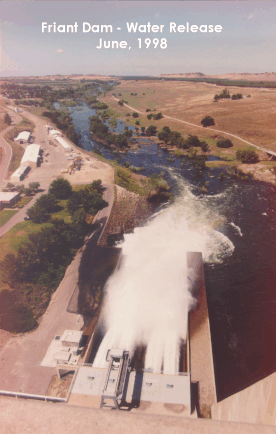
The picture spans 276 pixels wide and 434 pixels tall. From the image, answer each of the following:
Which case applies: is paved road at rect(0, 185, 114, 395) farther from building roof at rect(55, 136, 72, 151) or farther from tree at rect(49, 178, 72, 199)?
building roof at rect(55, 136, 72, 151)

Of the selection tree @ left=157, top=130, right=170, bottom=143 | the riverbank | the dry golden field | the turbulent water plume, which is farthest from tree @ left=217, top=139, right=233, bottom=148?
the riverbank

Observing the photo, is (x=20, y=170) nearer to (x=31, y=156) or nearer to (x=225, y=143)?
(x=31, y=156)

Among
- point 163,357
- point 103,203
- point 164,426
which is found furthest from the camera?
point 103,203

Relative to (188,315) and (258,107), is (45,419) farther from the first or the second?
(258,107)

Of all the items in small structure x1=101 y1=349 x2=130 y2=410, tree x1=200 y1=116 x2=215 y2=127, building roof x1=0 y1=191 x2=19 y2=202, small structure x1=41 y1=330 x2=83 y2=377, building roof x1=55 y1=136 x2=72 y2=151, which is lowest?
small structure x1=41 y1=330 x2=83 y2=377

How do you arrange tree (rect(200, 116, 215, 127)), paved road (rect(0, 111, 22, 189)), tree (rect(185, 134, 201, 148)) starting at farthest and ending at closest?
1. tree (rect(200, 116, 215, 127))
2. tree (rect(185, 134, 201, 148))
3. paved road (rect(0, 111, 22, 189))

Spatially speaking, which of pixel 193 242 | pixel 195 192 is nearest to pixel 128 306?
pixel 193 242
